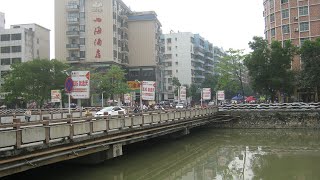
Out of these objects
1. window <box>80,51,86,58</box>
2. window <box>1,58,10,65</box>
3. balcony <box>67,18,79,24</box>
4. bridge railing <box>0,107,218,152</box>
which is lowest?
bridge railing <box>0,107,218,152</box>

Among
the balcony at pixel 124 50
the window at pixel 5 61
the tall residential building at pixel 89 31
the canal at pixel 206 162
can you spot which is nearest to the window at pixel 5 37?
the window at pixel 5 61

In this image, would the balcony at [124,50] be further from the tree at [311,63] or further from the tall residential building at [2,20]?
the tree at [311,63]

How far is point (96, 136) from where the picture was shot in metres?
19.2

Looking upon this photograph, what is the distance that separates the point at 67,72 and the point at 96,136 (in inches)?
2211

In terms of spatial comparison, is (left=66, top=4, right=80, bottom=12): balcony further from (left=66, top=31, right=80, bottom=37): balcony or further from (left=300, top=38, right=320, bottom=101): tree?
(left=300, top=38, right=320, bottom=101): tree

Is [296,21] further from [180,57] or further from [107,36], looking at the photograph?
[180,57]

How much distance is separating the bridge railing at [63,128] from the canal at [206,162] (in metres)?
2.26

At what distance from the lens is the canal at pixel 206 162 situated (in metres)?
20.0

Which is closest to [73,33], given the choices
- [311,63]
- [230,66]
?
[230,66]

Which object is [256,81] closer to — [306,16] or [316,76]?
[316,76]

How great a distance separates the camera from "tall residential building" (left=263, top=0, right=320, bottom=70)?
6500 centimetres

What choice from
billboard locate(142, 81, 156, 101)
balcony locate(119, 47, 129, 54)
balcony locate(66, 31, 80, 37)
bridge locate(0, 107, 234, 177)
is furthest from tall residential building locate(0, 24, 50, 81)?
bridge locate(0, 107, 234, 177)

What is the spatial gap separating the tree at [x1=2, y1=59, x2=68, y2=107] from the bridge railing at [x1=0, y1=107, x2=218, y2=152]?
41608 millimetres

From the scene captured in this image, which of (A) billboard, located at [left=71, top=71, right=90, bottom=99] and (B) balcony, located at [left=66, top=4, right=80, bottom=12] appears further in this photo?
(B) balcony, located at [left=66, top=4, right=80, bottom=12]
